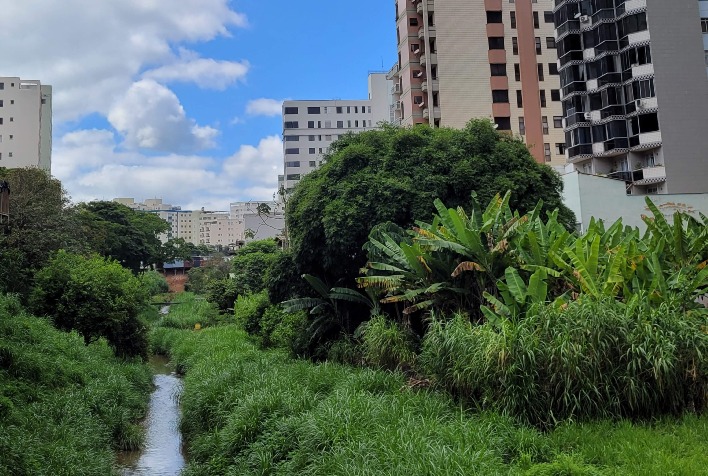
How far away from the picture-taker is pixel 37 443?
32.3 ft

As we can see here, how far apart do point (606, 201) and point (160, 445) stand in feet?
58.9

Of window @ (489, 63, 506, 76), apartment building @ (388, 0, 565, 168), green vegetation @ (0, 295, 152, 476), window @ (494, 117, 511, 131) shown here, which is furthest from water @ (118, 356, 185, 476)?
window @ (489, 63, 506, 76)

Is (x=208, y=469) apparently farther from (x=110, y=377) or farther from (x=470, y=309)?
(x=110, y=377)

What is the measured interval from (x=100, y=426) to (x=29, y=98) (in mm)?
70459

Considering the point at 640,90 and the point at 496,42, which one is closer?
the point at 640,90

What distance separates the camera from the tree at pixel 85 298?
1981cm

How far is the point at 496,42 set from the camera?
40312 millimetres

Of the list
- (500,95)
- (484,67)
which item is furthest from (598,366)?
(500,95)

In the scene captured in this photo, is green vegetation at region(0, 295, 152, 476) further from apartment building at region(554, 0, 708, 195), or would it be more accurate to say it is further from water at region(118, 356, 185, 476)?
apartment building at region(554, 0, 708, 195)

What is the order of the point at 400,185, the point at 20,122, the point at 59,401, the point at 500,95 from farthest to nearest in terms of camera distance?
the point at 20,122
the point at 500,95
the point at 400,185
the point at 59,401

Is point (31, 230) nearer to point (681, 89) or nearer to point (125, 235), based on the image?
point (125, 235)

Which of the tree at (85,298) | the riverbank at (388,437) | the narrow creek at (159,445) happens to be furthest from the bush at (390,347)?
the tree at (85,298)

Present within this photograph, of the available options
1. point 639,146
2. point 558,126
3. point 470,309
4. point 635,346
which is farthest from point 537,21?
point 635,346

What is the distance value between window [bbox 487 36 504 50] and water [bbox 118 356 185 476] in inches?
1219
